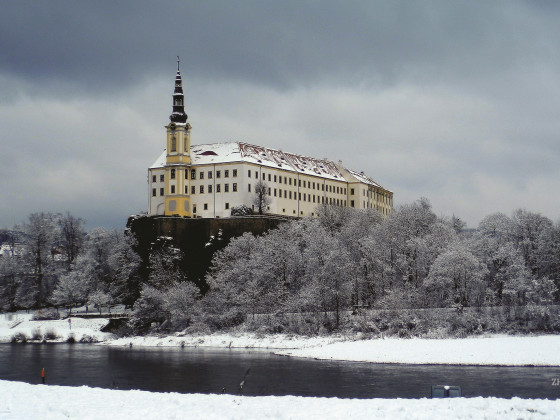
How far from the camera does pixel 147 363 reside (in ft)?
190

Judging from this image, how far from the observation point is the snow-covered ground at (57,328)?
272 feet

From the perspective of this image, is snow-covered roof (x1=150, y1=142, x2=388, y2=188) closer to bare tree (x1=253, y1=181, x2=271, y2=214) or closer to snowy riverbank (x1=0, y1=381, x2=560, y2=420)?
bare tree (x1=253, y1=181, x2=271, y2=214)

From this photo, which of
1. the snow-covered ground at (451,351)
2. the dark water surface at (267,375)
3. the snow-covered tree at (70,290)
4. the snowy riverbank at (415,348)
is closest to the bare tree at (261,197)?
the snow-covered tree at (70,290)

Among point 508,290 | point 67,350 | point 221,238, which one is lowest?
point 67,350

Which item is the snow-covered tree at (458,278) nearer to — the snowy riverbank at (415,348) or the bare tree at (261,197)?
the snowy riverbank at (415,348)

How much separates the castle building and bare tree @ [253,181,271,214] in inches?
8.1

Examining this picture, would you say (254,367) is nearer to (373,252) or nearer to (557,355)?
(557,355)

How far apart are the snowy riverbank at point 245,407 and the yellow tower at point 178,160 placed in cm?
8523

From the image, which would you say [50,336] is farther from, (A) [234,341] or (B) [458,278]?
(B) [458,278]

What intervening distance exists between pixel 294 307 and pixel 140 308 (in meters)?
18.4

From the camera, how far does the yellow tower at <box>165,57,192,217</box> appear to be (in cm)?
11288

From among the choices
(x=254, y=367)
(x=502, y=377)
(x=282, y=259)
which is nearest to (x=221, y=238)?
(x=282, y=259)

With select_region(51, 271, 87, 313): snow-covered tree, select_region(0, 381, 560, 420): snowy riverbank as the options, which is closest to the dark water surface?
select_region(0, 381, 560, 420): snowy riverbank

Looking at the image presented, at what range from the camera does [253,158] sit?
118 meters
